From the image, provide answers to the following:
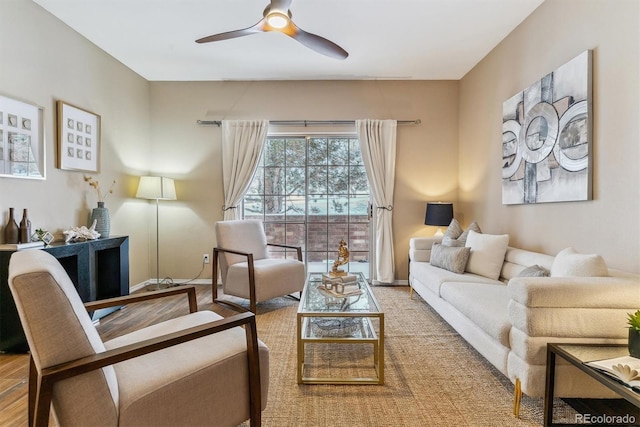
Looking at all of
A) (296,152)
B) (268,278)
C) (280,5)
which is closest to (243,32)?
(280,5)

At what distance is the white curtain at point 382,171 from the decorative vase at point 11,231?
350cm

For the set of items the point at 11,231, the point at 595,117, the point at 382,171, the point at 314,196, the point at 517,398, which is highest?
the point at 595,117

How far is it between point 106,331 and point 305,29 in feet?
10.8

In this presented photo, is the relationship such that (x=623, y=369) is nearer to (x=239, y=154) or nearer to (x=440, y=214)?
(x=440, y=214)

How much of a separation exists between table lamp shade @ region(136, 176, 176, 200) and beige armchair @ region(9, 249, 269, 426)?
2536mm

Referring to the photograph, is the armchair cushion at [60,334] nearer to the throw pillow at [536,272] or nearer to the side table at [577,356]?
the side table at [577,356]

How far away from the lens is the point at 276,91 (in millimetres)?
4199

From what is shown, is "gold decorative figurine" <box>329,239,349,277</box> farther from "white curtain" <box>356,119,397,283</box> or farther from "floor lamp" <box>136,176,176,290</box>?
"floor lamp" <box>136,176,176,290</box>

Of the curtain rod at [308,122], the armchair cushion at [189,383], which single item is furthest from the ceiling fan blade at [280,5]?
the curtain rod at [308,122]

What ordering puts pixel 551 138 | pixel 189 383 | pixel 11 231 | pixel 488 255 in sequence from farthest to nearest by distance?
pixel 488 255
pixel 551 138
pixel 11 231
pixel 189 383

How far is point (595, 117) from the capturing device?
6.83ft

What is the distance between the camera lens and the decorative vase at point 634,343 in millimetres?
1317

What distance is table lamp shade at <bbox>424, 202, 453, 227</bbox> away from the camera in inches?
148

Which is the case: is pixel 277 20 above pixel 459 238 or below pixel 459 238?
above
